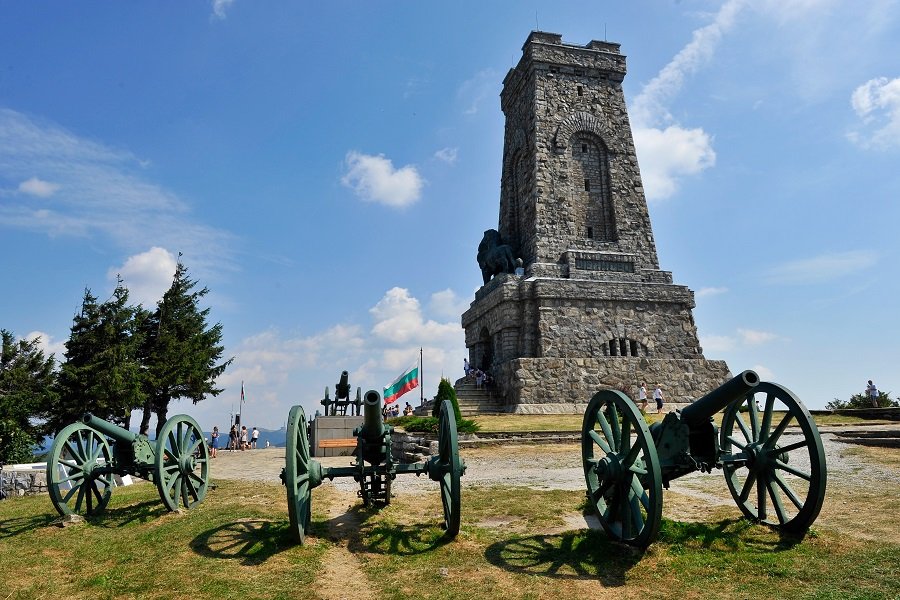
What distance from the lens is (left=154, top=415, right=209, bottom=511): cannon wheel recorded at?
25.4 feet

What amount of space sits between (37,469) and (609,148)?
26.1 meters

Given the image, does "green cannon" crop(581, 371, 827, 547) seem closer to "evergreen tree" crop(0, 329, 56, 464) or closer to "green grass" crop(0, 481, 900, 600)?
"green grass" crop(0, 481, 900, 600)

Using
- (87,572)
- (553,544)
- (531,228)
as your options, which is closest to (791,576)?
(553,544)

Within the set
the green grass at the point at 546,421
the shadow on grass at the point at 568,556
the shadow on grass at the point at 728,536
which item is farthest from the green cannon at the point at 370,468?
the green grass at the point at 546,421

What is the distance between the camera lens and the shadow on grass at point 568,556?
518 cm

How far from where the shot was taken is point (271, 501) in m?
8.57

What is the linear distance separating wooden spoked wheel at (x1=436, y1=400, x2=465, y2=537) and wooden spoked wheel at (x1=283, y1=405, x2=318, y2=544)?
1.48 meters

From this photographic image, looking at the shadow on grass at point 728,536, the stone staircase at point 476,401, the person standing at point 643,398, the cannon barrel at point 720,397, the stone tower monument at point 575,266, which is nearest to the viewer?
the cannon barrel at point 720,397

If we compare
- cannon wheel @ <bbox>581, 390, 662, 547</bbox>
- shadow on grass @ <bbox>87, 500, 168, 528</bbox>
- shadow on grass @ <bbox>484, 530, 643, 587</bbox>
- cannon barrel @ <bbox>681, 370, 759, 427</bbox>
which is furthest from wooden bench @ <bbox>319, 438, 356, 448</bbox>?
cannon barrel @ <bbox>681, 370, 759, 427</bbox>

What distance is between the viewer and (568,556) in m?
5.60

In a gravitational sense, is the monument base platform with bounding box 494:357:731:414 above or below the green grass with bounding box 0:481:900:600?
above

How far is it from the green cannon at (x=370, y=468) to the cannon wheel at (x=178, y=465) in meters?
2.56

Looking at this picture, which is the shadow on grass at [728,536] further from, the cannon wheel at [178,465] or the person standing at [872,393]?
the person standing at [872,393]

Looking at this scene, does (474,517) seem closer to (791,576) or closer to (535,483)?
(535,483)
